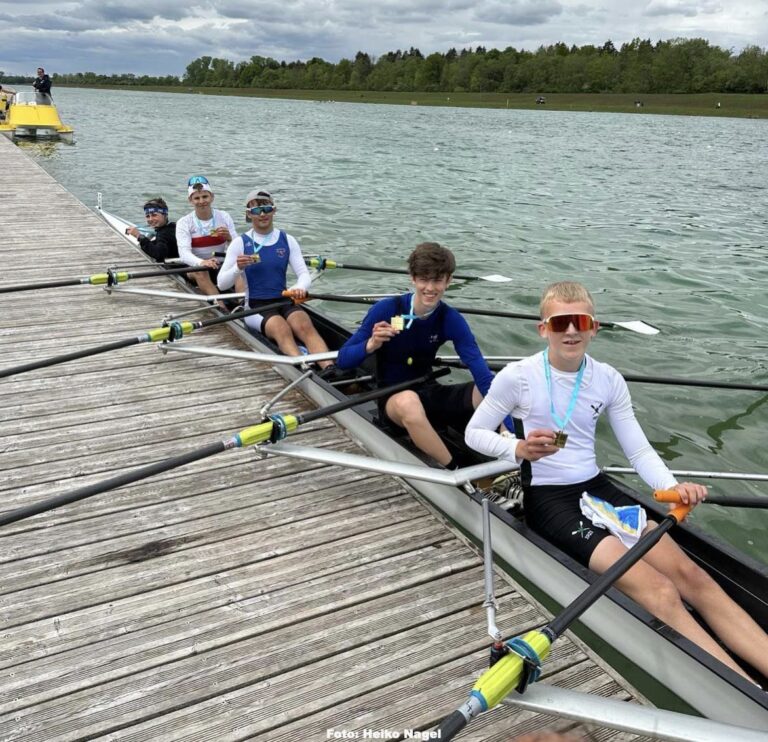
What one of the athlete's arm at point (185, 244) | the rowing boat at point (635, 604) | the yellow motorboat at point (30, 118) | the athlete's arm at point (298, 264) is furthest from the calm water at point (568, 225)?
the athlete's arm at point (298, 264)

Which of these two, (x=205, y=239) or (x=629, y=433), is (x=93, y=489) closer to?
(x=629, y=433)

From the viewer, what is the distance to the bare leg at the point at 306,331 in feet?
22.4

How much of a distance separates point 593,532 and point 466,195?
62.7 feet

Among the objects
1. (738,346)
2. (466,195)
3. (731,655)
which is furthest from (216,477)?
(466,195)

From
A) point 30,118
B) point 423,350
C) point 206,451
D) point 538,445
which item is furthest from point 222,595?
point 30,118

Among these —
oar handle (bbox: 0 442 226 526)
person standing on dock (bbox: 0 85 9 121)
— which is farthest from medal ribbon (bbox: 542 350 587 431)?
person standing on dock (bbox: 0 85 9 121)

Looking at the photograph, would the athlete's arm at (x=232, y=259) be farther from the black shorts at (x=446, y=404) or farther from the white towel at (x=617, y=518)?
the white towel at (x=617, y=518)

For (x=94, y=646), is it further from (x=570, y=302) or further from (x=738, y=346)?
(x=738, y=346)

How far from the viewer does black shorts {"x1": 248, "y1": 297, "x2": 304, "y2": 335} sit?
7012 millimetres

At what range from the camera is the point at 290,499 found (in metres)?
4.67

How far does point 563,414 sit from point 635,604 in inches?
40.1

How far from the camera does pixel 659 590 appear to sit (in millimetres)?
3248

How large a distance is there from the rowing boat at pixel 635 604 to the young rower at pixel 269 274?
2110 millimetres

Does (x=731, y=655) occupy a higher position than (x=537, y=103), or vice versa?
(x=537, y=103)
